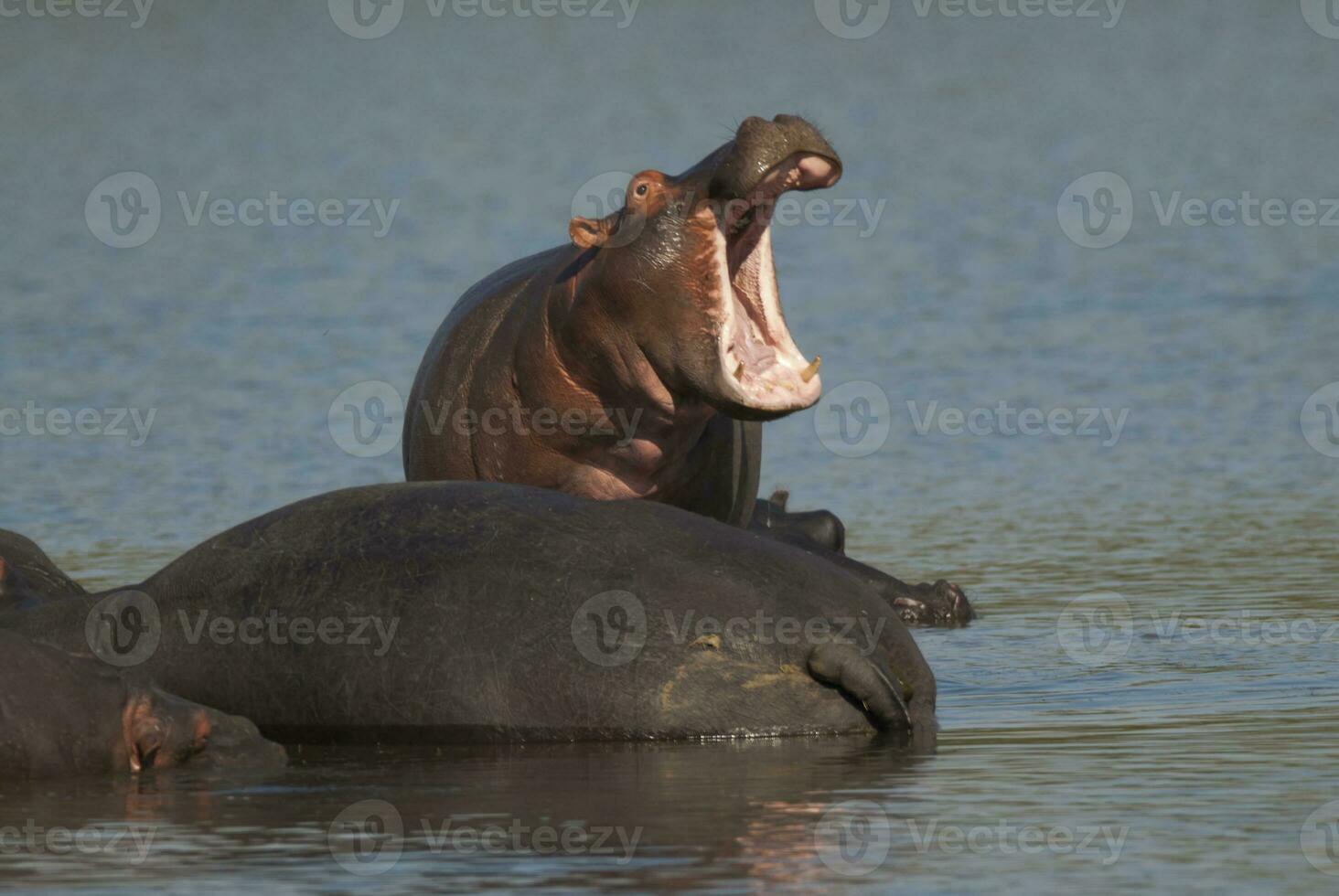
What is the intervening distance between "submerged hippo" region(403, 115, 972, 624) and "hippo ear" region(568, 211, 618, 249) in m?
0.01

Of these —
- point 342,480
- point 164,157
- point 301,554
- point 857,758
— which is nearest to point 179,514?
point 342,480

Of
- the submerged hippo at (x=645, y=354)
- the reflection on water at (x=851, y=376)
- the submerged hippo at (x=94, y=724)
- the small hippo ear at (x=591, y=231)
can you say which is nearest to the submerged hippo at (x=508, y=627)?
the reflection on water at (x=851, y=376)

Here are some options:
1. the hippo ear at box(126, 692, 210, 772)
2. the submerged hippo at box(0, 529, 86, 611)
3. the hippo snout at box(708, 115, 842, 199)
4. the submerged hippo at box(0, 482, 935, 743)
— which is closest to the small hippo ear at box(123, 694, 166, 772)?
the hippo ear at box(126, 692, 210, 772)

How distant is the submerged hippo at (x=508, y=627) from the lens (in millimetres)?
8312

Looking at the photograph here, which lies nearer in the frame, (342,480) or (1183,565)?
(1183,565)

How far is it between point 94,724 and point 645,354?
115 inches

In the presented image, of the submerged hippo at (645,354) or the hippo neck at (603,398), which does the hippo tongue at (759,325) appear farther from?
the hippo neck at (603,398)

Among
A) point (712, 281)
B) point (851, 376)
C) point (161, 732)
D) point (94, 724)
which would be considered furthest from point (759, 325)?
point (851, 376)

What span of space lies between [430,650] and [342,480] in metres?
8.06

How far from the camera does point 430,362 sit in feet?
37.7

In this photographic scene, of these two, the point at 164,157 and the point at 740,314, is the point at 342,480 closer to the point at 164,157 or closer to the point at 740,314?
the point at 740,314

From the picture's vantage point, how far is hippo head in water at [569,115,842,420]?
385 inches

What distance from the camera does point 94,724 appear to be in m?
8.00

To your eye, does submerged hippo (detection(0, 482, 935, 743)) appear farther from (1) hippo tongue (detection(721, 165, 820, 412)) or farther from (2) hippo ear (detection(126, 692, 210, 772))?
(1) hippo tongue (detection(721, 165, 820, 412))
